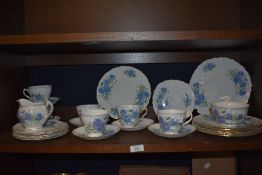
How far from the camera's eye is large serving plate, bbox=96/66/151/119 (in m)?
1.03

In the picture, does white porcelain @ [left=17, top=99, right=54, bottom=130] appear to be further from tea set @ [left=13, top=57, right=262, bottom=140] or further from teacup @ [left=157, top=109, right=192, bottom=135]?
teacup @ [left=157, top=109, right=192, bottom=135]

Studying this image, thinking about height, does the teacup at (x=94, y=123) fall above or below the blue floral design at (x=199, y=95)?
below

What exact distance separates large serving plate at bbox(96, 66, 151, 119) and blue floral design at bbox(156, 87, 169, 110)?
0.13ft

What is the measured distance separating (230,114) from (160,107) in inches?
11.4

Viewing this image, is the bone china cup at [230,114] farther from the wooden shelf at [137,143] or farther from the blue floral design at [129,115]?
the blue floral design at [129,115]

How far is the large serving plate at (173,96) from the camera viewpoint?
998 millimetres

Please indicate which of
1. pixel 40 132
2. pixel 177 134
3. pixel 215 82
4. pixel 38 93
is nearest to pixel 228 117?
pixel 177 134

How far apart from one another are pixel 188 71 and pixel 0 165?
77cm

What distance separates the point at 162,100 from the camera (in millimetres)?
1016

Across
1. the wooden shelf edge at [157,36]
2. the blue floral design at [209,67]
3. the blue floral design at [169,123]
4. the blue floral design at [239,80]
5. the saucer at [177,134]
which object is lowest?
the saucer at [177,134]

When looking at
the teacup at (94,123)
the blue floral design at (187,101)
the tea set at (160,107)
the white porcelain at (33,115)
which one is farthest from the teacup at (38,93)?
the blue floral design at (187,101)

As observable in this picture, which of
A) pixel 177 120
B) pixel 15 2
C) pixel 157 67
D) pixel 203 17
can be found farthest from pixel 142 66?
pixel 15 2

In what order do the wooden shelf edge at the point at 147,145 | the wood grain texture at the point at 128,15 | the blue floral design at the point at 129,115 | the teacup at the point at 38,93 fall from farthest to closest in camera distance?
the wood grain texture at the point at 128,15 < the teacup at the point at 38,93 < the blue floral design at the point at 129,115 < the wooden shelf edge at the point at 147,145

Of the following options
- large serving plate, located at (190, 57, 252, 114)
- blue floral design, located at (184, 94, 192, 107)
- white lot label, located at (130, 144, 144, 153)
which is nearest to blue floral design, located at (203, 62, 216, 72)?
large serving plate, located at (190, 57, 252, 114)
